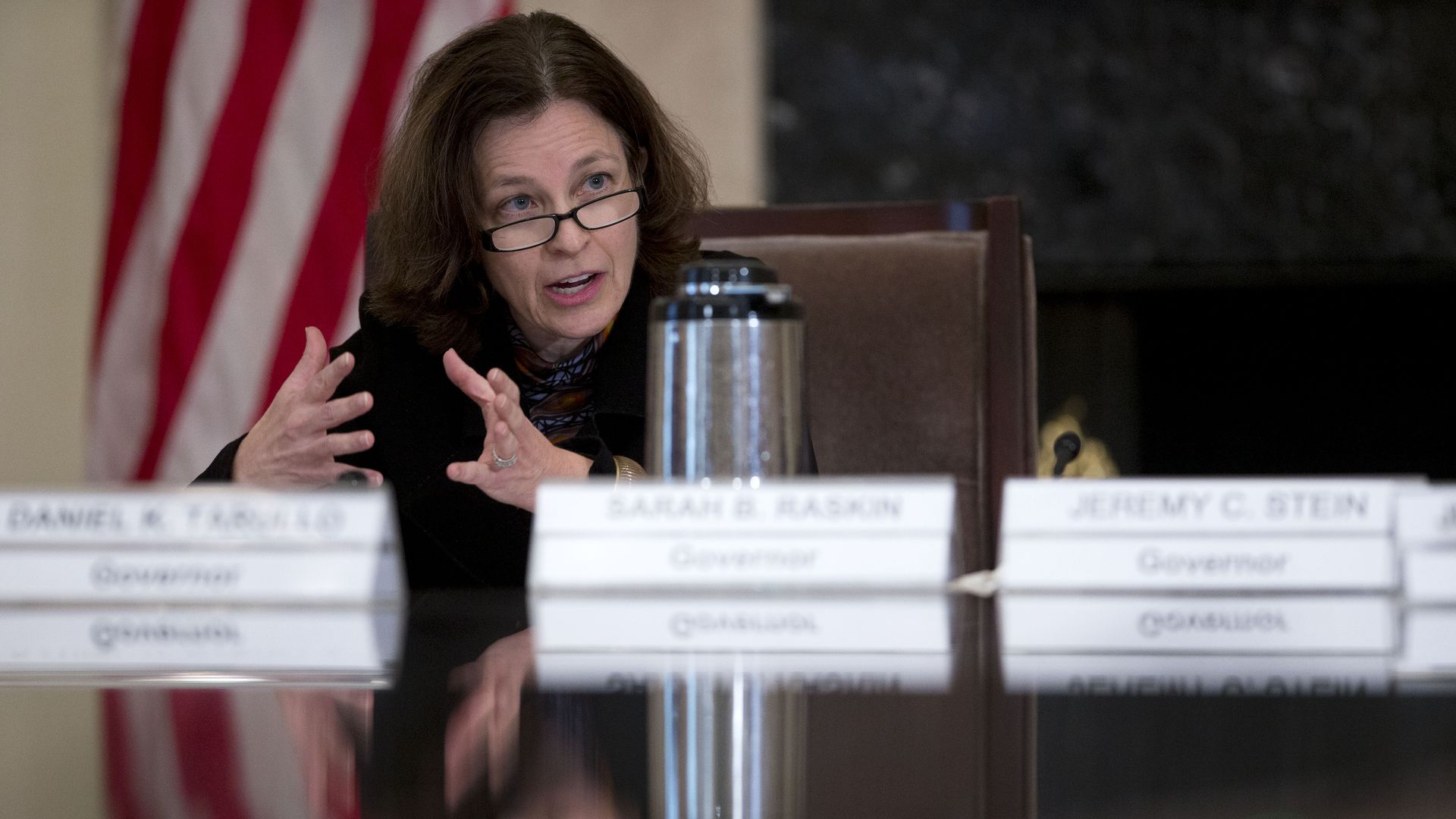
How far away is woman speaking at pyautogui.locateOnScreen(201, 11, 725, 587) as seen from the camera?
1492mm

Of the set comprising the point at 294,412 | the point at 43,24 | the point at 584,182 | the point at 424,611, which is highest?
the point at 43,24

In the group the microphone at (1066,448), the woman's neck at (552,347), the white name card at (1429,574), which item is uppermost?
the woman's neck at (552,347)

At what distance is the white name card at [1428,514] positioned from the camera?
647 mm

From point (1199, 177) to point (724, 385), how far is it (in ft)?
8.97

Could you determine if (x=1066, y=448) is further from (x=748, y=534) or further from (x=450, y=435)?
(x=450, y=435)

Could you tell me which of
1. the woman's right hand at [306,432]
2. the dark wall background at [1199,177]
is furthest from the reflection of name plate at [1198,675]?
the dark wall background at [1199,177]

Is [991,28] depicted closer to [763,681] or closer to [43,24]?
[43,24]

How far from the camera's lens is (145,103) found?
8.66 ft

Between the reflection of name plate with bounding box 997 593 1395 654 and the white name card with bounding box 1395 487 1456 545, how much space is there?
0.13ft

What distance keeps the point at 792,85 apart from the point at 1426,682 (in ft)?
9.19

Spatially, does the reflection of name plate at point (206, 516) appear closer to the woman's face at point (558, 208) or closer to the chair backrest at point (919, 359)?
the woman's face at point (558, 208)

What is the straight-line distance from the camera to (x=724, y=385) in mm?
784

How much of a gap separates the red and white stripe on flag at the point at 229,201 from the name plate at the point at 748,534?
203 centimetres

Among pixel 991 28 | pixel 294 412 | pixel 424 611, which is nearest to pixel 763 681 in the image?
pixel 424 611
